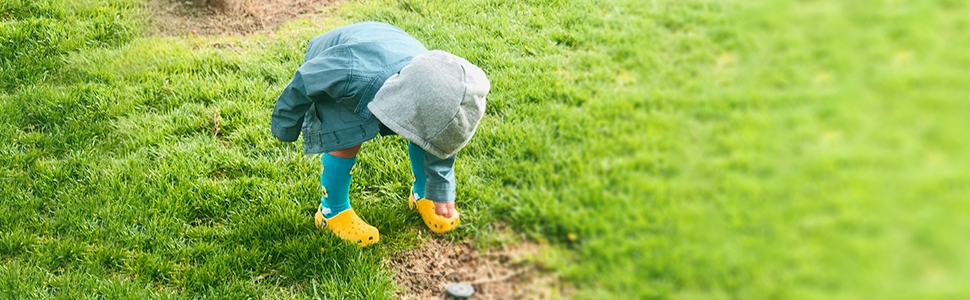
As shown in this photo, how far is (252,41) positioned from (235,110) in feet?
2.73

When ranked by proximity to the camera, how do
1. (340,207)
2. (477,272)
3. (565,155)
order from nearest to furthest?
(477,272) → (340,207) → (565,155)

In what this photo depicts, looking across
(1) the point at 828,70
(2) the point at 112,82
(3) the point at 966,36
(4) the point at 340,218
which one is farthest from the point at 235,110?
(3) the point at 966,36

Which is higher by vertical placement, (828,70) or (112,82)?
(828,70)

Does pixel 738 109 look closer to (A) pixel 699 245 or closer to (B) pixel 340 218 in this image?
(A) pixel 699 245

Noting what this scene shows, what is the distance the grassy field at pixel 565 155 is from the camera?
5.89 ft

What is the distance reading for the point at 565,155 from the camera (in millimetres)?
3283

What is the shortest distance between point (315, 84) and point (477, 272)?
963 millimetres

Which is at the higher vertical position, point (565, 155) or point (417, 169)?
point (565, 155)

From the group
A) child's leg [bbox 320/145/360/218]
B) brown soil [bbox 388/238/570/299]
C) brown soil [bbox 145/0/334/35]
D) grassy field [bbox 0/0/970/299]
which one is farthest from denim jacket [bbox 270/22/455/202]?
brown soil [bbox 145/0/334/35]

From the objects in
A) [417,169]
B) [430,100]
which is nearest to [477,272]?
[417,169]

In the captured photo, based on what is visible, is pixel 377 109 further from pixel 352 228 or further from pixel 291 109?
pixel 352 228

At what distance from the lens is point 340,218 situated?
3172 millimetres

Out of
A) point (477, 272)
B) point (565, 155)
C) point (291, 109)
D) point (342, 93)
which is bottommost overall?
point (477, 272)

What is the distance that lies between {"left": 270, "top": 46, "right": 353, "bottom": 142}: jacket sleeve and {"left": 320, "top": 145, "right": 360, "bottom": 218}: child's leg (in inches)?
8.1
